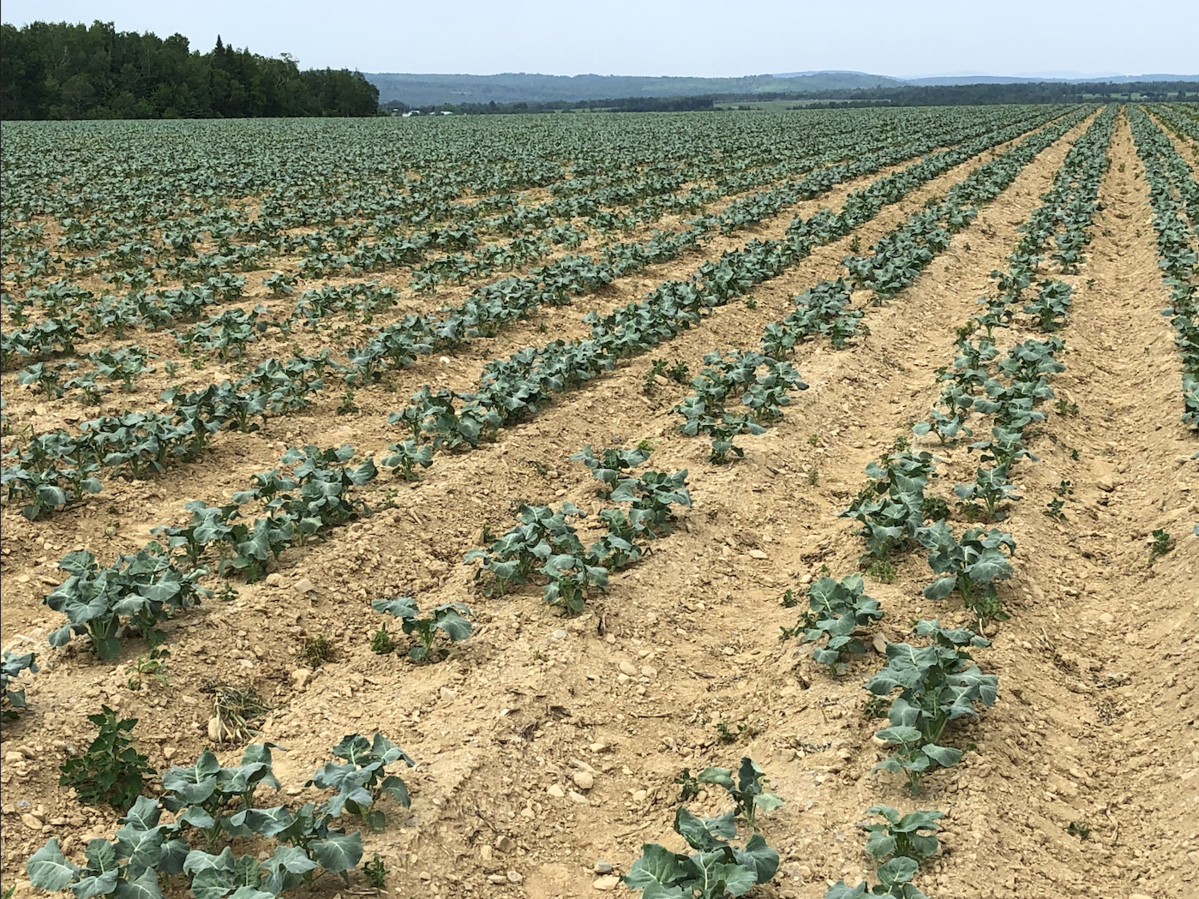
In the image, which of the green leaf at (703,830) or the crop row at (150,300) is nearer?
the green leaf at (703,830)

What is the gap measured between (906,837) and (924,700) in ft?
2.73

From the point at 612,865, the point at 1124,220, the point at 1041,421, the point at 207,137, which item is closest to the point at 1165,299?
the point at 1041,421

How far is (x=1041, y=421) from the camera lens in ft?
30.1

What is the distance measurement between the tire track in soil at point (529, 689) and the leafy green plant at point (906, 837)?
0.27 meters

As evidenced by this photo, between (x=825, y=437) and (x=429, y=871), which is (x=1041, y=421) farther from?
(x=429, y=871)

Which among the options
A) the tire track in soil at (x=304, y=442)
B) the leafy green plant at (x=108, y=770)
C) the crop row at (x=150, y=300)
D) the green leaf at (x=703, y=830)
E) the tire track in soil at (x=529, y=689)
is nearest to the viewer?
the green leaf at (x=703, y=830)

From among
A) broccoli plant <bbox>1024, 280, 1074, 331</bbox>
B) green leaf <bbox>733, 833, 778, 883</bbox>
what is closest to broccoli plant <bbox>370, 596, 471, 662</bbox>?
green leaf <bbox>733, 833, 778, 883</bbox>

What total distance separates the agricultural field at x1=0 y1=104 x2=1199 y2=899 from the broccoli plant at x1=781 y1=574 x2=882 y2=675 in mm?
43

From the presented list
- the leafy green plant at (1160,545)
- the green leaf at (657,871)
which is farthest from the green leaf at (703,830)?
the leafy green plant at (1160,545)

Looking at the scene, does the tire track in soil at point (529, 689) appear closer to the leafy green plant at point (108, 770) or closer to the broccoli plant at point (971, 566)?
the leafy green plant at point (108, 770)

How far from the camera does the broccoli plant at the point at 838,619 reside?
18.3 ft

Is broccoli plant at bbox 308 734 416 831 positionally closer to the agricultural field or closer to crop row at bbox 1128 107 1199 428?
the agricultural field

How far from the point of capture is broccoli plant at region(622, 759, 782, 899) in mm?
3830

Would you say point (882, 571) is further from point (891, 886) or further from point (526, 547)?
point (891, 886)
